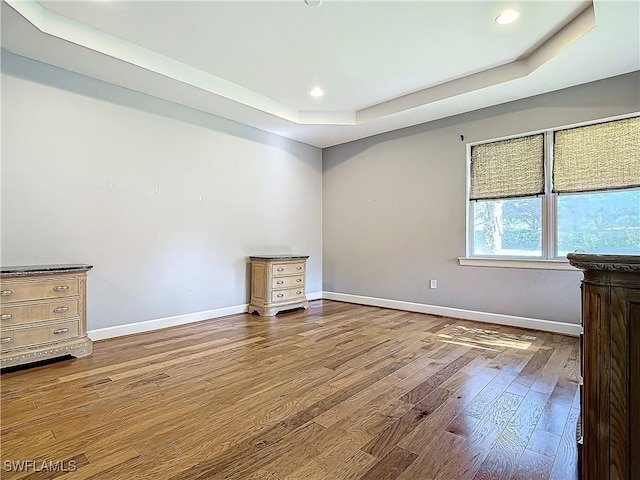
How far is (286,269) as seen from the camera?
4.83 meters

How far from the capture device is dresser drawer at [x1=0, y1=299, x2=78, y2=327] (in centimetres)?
264

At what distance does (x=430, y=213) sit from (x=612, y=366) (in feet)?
12.5

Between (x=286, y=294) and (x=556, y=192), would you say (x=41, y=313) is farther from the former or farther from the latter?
(x=556, y=192)

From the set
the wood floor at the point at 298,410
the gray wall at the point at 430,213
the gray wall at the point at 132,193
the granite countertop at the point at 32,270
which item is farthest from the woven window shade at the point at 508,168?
the granite countertop at the point at 32,270

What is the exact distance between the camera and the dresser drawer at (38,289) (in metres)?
2.65

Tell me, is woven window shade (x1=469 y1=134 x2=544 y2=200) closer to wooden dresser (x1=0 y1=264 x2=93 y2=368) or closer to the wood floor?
the wood floor

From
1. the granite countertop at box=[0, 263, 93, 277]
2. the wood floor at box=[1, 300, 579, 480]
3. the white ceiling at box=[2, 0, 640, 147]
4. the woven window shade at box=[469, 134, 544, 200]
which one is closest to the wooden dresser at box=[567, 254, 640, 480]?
the wood floor at box=[1, 300, 579, 480]

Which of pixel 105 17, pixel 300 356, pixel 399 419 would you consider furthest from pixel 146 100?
pixel 399 419

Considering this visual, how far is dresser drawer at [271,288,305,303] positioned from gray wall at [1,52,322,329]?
50cm

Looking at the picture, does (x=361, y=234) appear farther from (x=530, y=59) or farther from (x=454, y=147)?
(x=530, y=59)

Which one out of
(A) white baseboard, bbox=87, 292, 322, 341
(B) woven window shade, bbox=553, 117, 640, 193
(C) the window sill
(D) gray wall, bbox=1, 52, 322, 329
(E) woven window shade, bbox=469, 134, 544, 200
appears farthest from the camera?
(E) woven window shade, bbox=469, 134, 544, 200

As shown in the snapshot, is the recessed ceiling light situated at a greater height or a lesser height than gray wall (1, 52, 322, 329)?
greater

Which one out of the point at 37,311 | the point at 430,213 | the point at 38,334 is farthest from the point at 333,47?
the point at 38,334

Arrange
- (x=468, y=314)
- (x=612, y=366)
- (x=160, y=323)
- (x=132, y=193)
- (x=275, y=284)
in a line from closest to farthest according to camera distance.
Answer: (x=612, y=366)
(x=132, y=193)
(x=160, y=323)
(x=468, y=314)
(x=275, y=284)
